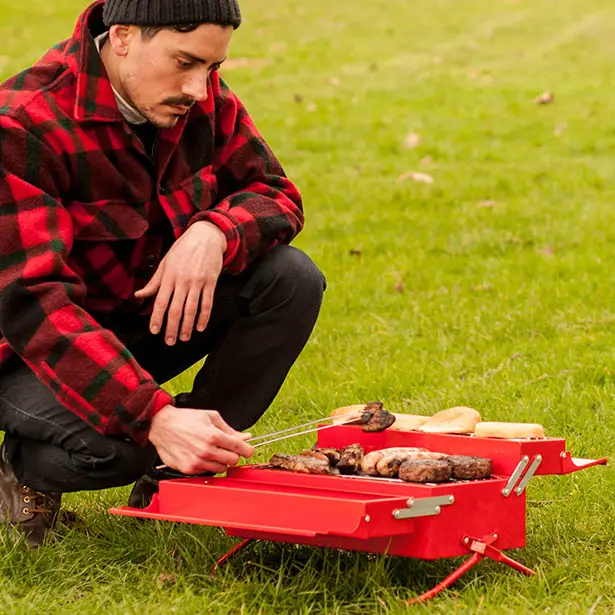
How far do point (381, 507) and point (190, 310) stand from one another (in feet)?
2.78

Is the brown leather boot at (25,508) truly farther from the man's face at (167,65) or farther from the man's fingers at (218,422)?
the man's face at (167,65)

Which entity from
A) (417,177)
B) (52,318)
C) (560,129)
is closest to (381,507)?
(52,318)

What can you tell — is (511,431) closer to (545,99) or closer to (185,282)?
(185,282)

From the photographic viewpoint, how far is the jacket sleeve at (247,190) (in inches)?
128

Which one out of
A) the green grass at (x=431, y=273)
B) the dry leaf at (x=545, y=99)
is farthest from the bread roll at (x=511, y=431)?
the dry leaf at (x=545, y=99)

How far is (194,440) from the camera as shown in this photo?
8.87 ft

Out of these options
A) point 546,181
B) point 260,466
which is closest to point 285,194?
point 260,466

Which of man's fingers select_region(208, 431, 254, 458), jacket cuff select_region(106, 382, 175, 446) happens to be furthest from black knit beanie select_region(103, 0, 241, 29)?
man's fingers select_region(208, 431, 254, 458)

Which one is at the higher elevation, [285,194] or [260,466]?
[285,194]

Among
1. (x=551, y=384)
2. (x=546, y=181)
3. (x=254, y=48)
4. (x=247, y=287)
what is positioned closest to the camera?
(x=247, y=287)

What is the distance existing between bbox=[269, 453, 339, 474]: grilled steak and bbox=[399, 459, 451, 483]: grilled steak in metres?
0.19

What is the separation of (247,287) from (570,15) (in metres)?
13.4

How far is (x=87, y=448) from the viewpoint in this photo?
3051 mm

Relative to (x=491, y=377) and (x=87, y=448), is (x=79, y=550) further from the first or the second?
(x=491, y=377)
